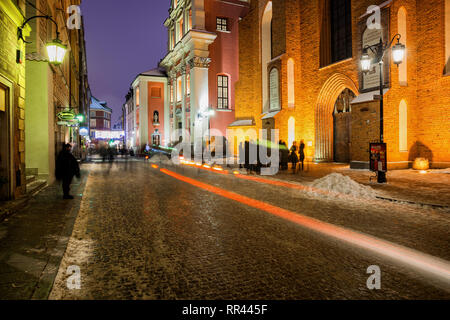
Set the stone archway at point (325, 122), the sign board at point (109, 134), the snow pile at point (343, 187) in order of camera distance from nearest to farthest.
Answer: the snow pile at point (343, 187) < the stone archway at point (325, 122) < the sign board at point (109, 134)

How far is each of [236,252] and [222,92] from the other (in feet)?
112

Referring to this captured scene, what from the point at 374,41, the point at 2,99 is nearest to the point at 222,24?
the point at 374,41

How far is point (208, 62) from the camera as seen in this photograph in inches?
1407

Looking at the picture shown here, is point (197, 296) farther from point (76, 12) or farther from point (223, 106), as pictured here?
point (223, 106)

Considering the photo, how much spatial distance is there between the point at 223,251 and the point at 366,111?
14.2 m

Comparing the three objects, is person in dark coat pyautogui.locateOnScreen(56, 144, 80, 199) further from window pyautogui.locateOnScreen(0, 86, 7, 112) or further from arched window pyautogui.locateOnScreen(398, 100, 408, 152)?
arched window pyautogui.locateOnScreen(398, 100, 408, 152)

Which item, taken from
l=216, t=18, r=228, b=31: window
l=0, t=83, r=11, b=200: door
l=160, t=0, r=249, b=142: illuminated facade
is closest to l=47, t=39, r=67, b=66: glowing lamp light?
l=0, t=83, r=11, b=200: door

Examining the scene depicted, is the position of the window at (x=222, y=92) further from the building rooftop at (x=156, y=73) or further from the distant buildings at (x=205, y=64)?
the building rooftop at (x=156, y=73)

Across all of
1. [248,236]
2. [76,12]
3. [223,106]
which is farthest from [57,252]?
[223,106]

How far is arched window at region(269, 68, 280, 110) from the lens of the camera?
80.6 feet

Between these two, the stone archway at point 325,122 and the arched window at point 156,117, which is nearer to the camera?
the stone archway at point 325,122

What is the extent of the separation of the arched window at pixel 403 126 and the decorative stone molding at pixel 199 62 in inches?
965

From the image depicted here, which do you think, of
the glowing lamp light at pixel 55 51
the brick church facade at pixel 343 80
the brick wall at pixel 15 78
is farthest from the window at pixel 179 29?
the brick wall at pixel 15 78

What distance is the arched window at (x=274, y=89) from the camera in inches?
967
